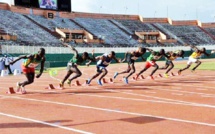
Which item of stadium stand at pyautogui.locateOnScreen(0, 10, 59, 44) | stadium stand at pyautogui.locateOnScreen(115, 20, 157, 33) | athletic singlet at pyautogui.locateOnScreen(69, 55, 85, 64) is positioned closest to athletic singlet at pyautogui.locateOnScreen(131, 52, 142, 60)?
athletic singlet at pyautogui.locateOnScreen(69, 55, 85, 64)

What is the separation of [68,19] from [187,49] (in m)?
25.7

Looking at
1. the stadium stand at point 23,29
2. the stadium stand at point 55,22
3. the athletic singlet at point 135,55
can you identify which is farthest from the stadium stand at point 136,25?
the athletic singlet at point 135,55

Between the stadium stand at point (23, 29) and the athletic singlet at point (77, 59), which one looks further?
the stadium stand at point (23, 29)

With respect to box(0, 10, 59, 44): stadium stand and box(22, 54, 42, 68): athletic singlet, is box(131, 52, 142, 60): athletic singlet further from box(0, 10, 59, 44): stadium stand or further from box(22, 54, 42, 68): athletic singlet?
box(0, 10, 59, 44): stadium stand

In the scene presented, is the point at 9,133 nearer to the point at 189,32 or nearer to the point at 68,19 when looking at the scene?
the point at 68,19

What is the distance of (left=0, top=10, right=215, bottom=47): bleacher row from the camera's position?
60.8 metres

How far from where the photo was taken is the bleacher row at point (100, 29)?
6076cm

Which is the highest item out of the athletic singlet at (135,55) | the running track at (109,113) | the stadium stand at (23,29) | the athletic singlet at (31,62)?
the stadium stand at (23,29)

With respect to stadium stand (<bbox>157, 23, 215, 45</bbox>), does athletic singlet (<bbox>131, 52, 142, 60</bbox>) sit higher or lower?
lower

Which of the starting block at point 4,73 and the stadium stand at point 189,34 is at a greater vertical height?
the stadium stand at point 189,34

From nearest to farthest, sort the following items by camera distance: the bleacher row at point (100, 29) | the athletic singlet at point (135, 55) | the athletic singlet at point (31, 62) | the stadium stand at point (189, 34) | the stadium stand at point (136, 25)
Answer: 1. the athletic singlet at point (31, 62)
2. the athletic singlet at point (135, 55)
3. the bleacher row at point (100, 29)
4. the stadium stand at point (136, 25)
5. the stadium stand at point (189, 34)

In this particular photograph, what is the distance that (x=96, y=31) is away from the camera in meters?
75.5

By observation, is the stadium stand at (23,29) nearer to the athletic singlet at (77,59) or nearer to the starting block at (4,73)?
the starting block at (4,73)

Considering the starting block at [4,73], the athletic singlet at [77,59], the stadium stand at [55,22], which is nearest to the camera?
the athletic singlet at [77,59]
